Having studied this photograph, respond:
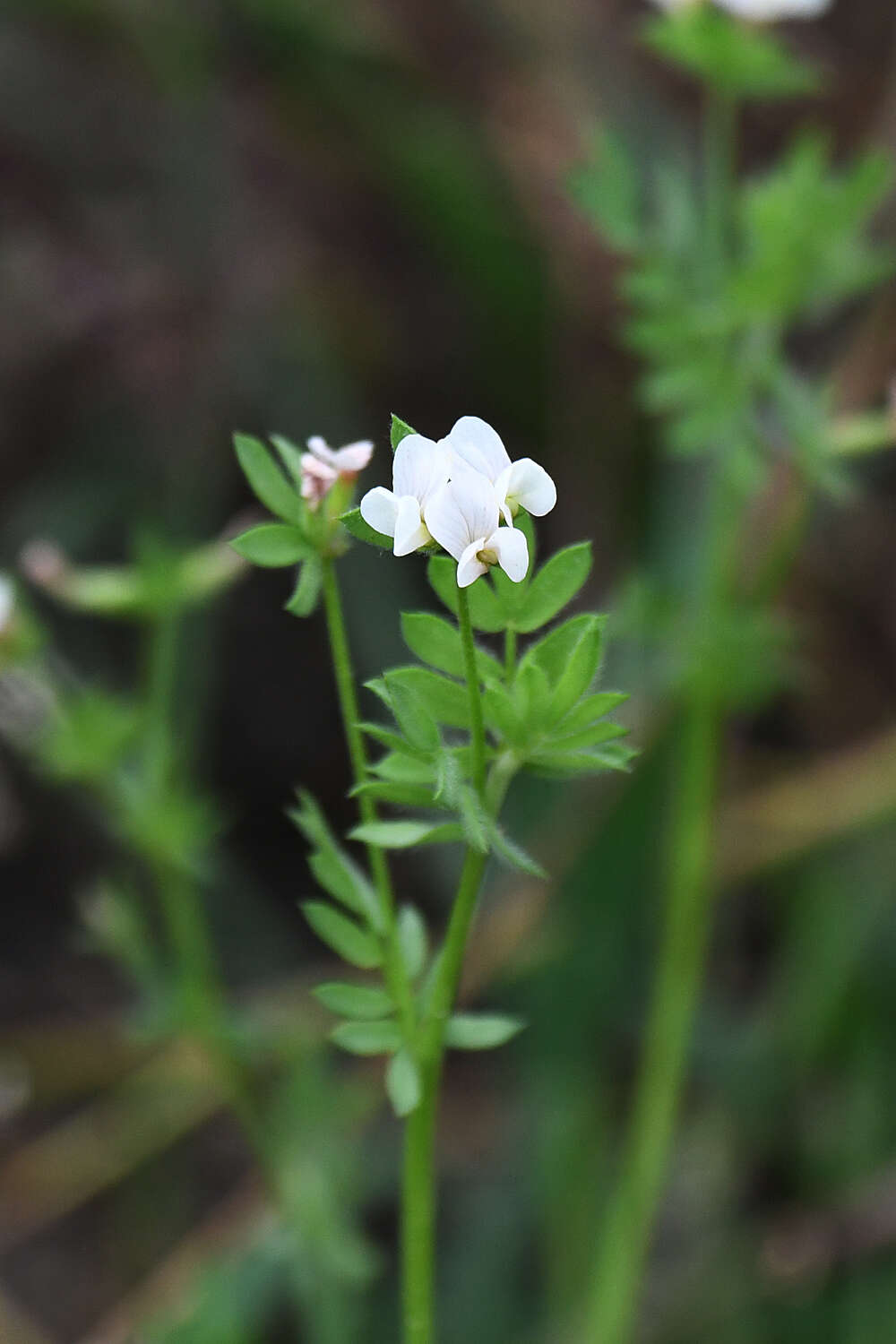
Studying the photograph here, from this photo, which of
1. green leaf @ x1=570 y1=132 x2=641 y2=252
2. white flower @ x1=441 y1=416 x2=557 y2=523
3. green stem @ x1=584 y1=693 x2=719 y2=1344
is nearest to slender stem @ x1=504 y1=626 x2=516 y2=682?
white flower @ x1=441 y1=416 x2=557 y2=523

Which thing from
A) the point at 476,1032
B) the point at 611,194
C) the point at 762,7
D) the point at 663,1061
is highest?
the point at 762,7

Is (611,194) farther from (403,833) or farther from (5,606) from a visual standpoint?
(403,833)

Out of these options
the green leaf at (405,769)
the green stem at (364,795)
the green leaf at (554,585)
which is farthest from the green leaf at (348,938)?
the green leaf at (554,585)

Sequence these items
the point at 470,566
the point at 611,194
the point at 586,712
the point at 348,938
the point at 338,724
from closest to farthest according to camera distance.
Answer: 1. the point at 470,566
2. the point at 586,712
3. the point at 348,938
4. the point at 611,194
5. the point at 338,724

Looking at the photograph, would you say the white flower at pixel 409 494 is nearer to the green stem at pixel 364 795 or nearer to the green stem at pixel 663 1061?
the green stem at pixel 364 795

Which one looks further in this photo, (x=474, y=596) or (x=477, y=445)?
(x=474, y=596)

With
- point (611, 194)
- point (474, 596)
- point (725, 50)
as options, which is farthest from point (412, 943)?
point (725, 50)
